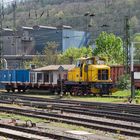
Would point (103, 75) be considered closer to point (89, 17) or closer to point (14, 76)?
point (14, 76)

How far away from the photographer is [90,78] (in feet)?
137

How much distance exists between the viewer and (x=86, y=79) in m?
41.8

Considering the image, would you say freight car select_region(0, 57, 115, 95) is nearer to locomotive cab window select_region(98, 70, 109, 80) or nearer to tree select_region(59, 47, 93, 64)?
locomotive cab window select_region(98, 70, 109, 80)

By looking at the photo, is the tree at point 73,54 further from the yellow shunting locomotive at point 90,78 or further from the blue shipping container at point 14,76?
the yellow shunting locomotive at point 90,78

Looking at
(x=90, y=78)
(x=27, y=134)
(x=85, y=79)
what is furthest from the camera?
(x=85, y=79)

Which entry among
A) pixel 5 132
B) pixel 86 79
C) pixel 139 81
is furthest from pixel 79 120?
Answer: pixel 139 81

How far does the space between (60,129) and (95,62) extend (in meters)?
27.3

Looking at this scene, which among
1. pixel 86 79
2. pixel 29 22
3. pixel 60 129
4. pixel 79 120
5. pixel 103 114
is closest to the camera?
pixel 60 129

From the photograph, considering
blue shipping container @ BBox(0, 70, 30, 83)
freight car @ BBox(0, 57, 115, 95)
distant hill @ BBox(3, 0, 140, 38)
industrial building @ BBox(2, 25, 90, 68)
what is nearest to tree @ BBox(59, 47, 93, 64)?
distant hill @ BBox(3, 0, 140, 38)

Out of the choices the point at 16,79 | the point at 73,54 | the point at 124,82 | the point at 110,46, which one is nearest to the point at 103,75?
the point at 124,82

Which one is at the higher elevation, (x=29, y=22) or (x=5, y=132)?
(x=29, y=22)

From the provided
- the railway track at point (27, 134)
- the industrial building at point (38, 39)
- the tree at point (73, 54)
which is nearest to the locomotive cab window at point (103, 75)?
the railway track at point (27, 134)

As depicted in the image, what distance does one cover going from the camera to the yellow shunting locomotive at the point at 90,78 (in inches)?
1634

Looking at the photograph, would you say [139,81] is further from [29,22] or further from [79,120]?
[29,22]
